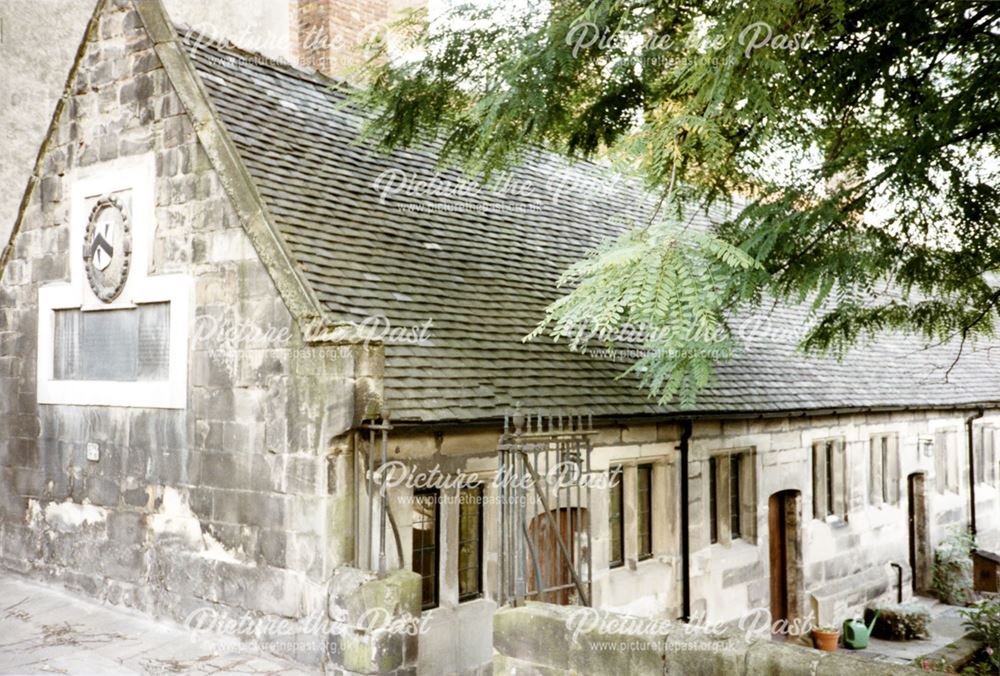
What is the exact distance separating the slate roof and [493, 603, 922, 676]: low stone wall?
1925 mm

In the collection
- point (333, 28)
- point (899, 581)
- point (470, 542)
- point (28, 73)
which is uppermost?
point (333, 28)

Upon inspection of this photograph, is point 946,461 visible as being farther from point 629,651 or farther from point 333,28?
point 333,28

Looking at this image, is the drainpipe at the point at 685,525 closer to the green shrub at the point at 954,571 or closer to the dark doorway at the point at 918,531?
the dark doorway at the point at 918,531

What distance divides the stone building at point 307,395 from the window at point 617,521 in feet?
0.13

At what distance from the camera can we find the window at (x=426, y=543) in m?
8.45

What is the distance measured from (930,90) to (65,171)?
879cm

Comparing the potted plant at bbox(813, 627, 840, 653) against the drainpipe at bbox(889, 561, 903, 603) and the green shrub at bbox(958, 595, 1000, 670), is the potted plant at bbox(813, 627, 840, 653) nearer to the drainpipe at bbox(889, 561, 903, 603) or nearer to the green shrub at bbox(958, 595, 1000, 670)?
the green shrub at bbox(958, 595, 1000, 670)

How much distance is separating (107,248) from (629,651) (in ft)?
22.2

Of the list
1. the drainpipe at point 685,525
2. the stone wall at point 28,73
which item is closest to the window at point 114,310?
the stone wall at point 28,73

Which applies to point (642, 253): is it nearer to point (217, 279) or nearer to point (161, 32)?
point (217, 279)

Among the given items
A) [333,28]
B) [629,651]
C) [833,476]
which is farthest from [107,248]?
[833,476]

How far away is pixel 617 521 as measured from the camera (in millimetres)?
10977

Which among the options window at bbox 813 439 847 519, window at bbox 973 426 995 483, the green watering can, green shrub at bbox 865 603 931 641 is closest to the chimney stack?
A: window at bbox 813 439 847 519

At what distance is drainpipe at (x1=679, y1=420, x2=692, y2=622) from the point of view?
11.4m
